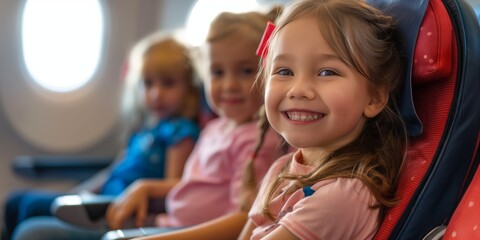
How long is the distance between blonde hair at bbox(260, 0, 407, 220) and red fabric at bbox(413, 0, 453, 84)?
0.06 meters

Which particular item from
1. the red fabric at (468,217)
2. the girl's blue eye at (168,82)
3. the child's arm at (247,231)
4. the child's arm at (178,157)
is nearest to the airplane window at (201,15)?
the girl's blue eye at (168,82)

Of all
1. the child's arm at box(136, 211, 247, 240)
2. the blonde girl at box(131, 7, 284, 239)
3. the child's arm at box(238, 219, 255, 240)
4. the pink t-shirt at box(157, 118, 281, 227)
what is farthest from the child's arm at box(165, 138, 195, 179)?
the child's arm at box(238, 219, 255, 240)

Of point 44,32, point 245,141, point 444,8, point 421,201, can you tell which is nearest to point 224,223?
point 245,141

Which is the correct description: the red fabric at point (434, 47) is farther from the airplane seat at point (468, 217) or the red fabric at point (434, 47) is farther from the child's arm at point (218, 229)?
the child's arm at point (218, 229)

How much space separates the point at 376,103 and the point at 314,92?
130 mm

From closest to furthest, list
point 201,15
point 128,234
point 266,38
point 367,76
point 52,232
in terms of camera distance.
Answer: point 367,76 < point 266,38 < point 128,234 < point 52,232 < point 201,15

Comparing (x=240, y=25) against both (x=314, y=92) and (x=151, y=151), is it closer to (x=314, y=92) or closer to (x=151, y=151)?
(x=314, y=92)

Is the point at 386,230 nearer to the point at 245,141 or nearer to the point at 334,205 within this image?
the point at 334,205

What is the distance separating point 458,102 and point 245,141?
707 millimetres

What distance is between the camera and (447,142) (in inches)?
42.6

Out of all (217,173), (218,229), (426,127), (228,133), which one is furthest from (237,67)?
(426,127)

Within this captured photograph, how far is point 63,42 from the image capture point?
3334 mm

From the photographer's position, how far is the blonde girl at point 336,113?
3.54 feet

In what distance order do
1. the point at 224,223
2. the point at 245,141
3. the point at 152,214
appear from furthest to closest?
the point at 152,214
the point at 245,141
the point at 224,223
